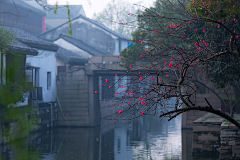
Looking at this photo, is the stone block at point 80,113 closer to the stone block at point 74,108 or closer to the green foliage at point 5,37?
the stone block at point 74,108

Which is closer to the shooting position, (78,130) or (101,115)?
(78,130)

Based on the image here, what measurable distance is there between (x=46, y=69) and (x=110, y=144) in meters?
7.84

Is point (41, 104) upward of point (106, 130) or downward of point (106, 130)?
upward

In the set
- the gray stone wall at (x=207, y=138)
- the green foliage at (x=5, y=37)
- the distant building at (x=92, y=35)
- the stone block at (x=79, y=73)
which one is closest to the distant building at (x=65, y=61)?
the stone block at (x=79, y=73)

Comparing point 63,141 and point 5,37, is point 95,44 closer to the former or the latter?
point 63,141

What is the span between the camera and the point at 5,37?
172cm

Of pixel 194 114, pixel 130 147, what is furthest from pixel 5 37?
pixel 194 114

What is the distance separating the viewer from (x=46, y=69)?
20.9m

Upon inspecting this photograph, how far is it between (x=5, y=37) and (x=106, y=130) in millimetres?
18852

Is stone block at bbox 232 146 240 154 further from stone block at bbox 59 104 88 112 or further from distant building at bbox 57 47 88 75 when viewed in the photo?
distant building at bbox 57 47 88 75

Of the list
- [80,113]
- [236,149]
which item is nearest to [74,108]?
[80,113]

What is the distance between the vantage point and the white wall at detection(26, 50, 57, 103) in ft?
65.7

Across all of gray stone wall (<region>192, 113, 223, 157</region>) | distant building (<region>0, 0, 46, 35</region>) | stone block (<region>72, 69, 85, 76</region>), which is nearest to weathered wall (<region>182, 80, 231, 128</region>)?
stone block (<region>72, 69, 85, 76</region>)

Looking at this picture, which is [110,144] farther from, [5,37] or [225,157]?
[5,37]
